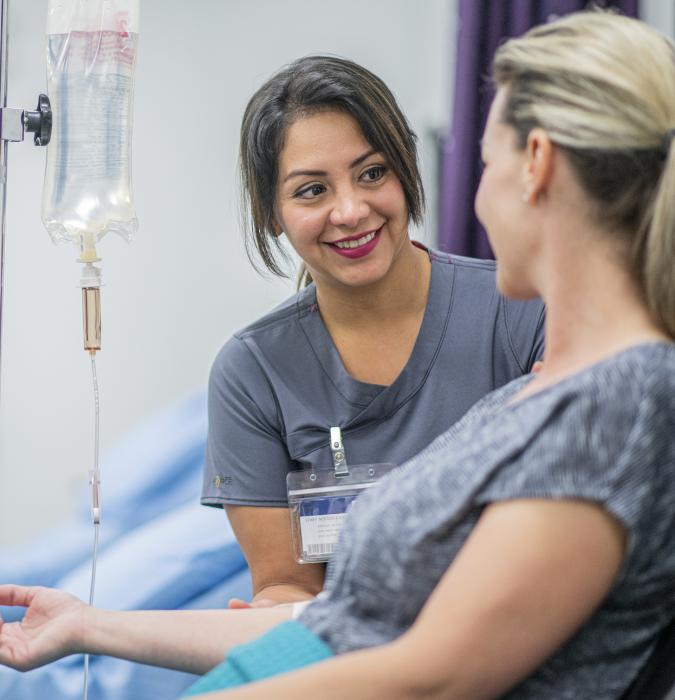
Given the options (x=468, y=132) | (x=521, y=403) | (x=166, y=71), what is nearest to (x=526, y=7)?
(x=468, y=132)

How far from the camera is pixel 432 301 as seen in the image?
1.81 meters

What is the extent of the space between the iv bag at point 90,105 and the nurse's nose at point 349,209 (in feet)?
1.12

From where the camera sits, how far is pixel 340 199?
169cm

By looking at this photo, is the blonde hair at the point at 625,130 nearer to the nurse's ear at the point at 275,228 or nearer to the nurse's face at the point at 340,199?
the nurse's face at the point at 340,199

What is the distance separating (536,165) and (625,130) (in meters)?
0.09

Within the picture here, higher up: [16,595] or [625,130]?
[625,130]

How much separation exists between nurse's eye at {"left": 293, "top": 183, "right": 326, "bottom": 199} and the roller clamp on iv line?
367mm

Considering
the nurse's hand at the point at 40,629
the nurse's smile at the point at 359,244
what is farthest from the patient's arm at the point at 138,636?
the nurse's smile at the point at 359,244

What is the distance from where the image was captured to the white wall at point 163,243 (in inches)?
131

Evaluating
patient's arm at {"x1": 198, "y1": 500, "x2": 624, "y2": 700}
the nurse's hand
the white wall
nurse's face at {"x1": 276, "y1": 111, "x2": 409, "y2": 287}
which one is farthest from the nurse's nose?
the white wall

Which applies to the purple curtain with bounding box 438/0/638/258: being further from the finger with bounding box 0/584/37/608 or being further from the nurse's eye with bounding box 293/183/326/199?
the finger with bounding box 0/584/37/608

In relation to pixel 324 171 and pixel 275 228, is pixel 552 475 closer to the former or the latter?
pixel 324 171

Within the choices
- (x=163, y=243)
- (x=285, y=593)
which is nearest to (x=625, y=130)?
(x=285, y=593)

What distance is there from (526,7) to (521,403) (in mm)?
2391
